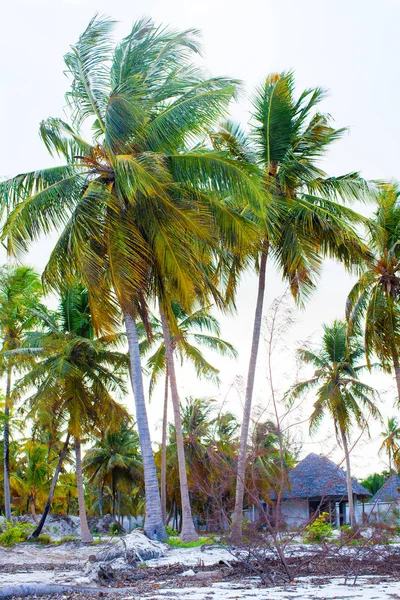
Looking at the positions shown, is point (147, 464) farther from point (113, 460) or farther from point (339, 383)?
point (113, 460)

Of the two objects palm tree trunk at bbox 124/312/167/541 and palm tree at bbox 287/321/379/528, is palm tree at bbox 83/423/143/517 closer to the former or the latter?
palm tree at bbox 287/321/379/528

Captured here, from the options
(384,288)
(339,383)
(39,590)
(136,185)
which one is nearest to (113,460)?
(339,383)

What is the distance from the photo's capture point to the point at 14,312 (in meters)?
24.2

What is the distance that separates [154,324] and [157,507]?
11422 millimetres

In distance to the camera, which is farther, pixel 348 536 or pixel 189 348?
pixel 189 348

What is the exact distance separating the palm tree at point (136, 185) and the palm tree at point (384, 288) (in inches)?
235

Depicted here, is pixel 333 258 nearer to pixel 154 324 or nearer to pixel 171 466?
pixel 154 324

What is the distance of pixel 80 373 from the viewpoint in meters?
22.6

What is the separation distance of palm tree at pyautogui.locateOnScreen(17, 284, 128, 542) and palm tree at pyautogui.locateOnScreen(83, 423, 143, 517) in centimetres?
1312

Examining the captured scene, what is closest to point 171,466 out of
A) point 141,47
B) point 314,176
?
point 314,176

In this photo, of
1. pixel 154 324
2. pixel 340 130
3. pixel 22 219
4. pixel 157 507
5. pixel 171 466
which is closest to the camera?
pixel 22 219

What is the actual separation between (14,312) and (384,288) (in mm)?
13317

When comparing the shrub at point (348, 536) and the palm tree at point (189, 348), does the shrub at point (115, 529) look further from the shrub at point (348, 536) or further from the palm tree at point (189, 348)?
the shrub at point (348, 536)

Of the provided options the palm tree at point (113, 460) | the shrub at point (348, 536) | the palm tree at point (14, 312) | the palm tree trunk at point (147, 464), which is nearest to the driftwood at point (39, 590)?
the shrub at point (348, 536)
